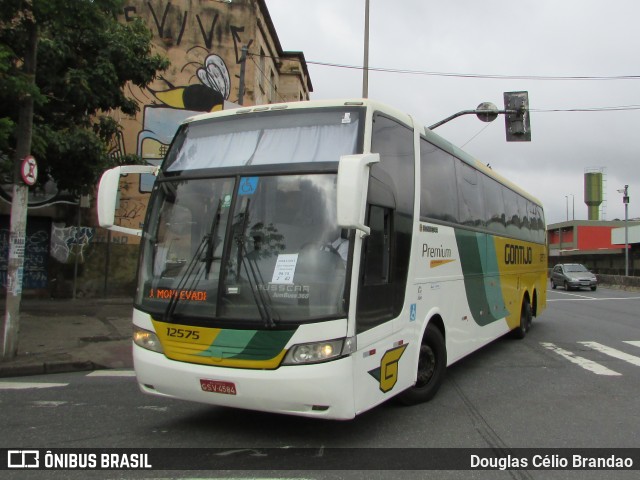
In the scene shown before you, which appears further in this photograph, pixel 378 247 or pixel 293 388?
pixel 378 247

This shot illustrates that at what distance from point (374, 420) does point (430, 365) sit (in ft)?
3.68

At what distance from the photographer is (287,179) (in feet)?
15.0

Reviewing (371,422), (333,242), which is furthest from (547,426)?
(333,242)

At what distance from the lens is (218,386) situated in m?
4.37

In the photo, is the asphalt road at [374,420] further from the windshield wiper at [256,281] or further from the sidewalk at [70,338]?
the windshield wiper at [256,281]

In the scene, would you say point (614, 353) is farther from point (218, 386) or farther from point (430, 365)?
point (218, 386)

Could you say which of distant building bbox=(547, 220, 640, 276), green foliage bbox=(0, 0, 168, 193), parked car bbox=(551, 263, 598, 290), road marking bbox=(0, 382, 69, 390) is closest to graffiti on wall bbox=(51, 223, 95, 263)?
green foliage bbox=(0, 0, 168, 193)

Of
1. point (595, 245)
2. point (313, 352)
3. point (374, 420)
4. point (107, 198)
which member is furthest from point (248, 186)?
point (595, 245)

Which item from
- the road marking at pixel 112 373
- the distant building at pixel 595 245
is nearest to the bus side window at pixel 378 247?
the road marking at pixel 112 373

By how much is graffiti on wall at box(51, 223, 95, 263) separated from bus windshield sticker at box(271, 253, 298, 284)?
13271mm

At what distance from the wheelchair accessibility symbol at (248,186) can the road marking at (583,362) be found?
6080 millimetres

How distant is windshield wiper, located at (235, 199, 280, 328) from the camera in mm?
4234

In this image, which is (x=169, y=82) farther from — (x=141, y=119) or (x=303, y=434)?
(x=303, y=434)

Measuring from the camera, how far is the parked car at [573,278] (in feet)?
99.7
